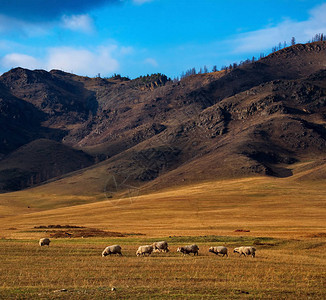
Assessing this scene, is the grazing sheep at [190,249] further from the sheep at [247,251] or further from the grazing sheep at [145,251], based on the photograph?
the sheep at [247,251]

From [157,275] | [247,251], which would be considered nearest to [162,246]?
[247,251]

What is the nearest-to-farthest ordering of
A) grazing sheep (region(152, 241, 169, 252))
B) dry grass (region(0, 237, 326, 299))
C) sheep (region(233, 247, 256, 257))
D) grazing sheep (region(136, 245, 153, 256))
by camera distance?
dry grass (region(0, 237, 326, 299)) → sheep (region(233, 247, 256, 257)) → grazing sheep (region(136, 245, 153, 256)) → grazing sheep (region(152, 241, 169, 252))

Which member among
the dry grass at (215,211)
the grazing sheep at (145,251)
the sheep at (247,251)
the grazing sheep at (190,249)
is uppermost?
the grazing sheep at (145,251)

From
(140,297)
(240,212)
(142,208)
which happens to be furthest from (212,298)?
(142,208)

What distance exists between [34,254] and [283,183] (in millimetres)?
153431

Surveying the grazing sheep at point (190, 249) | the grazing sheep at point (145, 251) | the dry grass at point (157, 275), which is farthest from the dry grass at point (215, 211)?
the dry grass at point (157, 275)

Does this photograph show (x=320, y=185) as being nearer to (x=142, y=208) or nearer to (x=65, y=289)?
(x=142, y=208)

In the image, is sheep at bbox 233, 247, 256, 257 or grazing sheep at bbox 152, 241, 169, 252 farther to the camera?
grazing sheep at bbox 152, 241, 169, 252

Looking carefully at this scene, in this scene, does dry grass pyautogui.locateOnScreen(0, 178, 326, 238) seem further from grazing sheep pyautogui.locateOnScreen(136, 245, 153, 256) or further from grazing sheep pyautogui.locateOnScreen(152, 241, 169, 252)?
grazing sheep pyautogui.locateOnScreen(136, 245, 153, 256)

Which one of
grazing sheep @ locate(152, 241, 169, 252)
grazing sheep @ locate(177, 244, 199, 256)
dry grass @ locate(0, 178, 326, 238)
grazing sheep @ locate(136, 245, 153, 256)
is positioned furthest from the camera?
dry grass @ locate(0, 178, 326, 238)

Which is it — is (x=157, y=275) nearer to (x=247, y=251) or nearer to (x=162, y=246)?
(x=247, y=251)

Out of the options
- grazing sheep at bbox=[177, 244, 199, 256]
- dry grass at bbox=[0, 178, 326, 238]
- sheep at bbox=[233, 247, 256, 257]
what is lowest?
dry grass at bbox=[0, 178, 326, 238]

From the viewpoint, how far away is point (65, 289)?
2220cm

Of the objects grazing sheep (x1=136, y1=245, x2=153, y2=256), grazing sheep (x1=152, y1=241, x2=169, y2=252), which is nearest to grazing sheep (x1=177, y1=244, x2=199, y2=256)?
grazing sheep (x1=152, y1=241, x2=169, y2=252)
